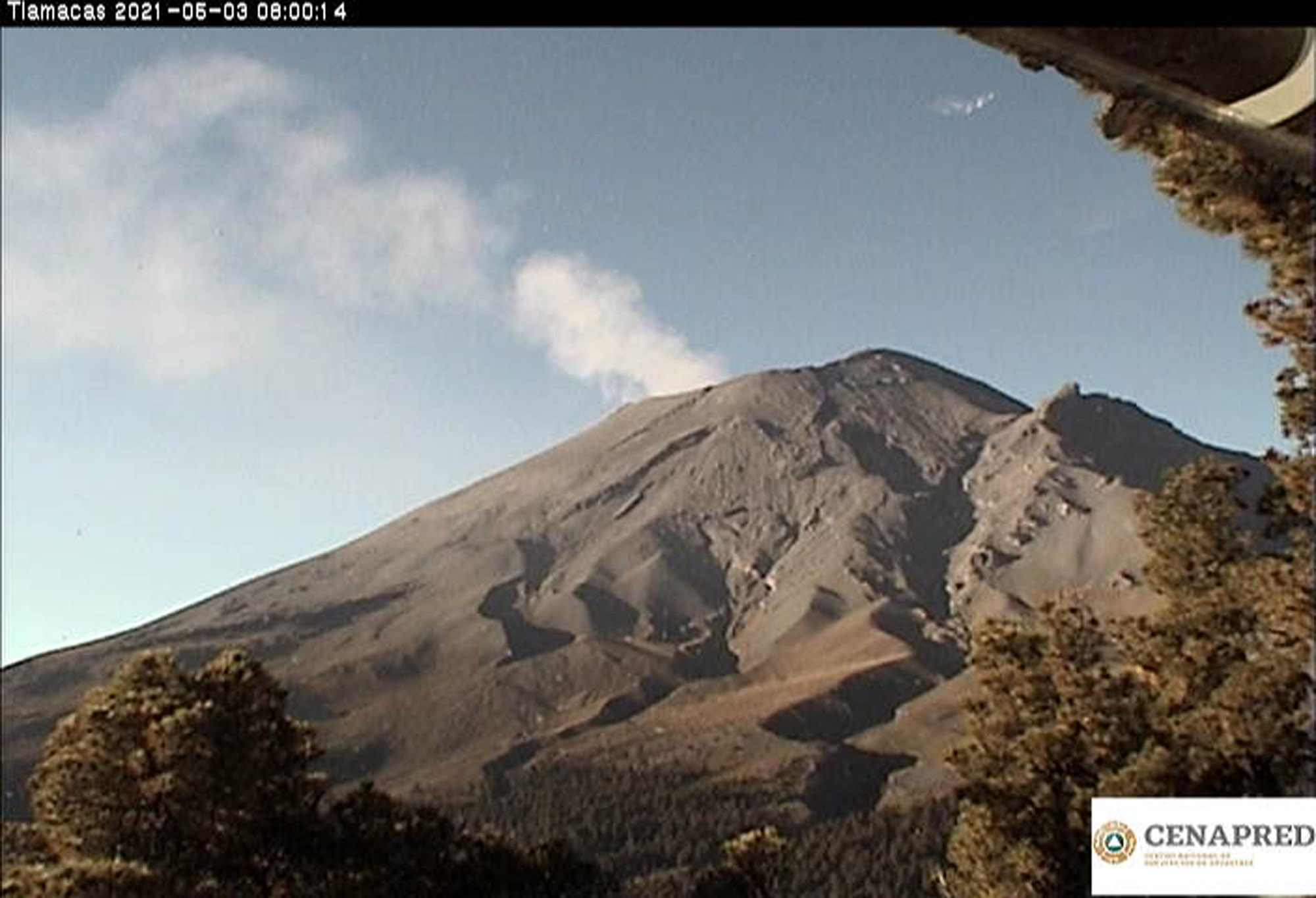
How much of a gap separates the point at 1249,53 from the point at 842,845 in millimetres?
102241

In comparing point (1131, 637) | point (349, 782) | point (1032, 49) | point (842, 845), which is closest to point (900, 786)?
point (842, 845)

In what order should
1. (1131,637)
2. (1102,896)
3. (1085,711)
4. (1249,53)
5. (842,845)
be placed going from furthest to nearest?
(842,845) → (1131,637) → (1085,711) → (1102,896) → (1249,53)

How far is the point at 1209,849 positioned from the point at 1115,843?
0.64 meters

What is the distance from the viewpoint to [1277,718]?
12664 mm

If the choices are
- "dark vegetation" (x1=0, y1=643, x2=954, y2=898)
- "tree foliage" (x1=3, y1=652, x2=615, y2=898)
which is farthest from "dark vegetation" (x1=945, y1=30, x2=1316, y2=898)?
"tree foliage" (x1=3, y1=652, x2=615, y2=898)

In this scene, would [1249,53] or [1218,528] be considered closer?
[1249,53]

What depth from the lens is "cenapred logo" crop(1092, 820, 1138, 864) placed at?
23.4ft

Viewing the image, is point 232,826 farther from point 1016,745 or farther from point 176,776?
point 1016,745

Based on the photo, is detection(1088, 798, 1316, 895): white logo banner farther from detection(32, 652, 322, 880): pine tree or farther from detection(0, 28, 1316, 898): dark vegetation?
detection(32, 652, 322, 880): pine tree

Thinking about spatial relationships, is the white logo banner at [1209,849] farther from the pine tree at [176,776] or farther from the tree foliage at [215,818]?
the pine tree at [176,776]

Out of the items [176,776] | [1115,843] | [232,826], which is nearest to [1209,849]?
[1115,843]

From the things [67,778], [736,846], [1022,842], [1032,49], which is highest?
[1032,49]

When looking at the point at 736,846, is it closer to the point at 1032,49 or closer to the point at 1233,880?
the point at 1233,880

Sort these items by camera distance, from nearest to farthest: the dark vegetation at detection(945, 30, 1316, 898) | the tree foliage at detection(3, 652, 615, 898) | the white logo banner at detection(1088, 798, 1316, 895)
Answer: the white logo banner at detection(1088, 798, 1316, 895) < the tree foliage at detection(3, 652, 615, 898) < the dark vegetation at detection(945, 30, 1316, 898)
